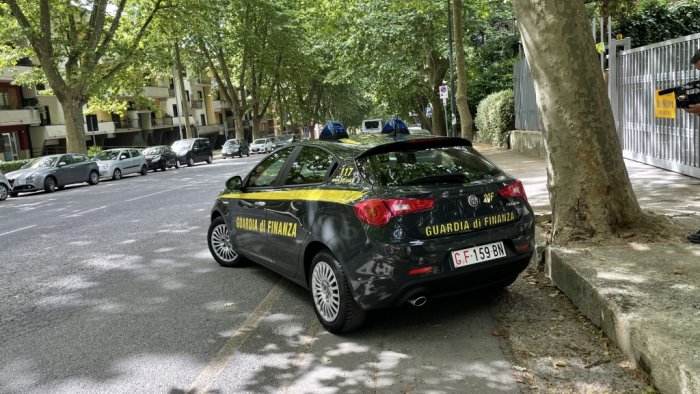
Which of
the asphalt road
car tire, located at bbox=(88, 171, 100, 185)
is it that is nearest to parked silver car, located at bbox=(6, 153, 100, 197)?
car tire, located at bbox=(88, 171, 100, 185)

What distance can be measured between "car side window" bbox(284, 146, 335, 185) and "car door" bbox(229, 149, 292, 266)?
253mm

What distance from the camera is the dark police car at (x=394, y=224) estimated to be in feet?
14.3

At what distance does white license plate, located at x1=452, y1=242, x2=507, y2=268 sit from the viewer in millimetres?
4473

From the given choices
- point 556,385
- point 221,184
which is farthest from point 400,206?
point 221,184

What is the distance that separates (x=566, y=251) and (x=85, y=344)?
13.9ft

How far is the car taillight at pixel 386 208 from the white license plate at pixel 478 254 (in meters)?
0.44

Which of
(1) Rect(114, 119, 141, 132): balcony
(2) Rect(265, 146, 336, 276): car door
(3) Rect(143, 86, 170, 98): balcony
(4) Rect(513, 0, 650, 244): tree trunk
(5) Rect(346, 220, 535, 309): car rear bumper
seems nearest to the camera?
(5) Rect(346, 220, 535, 309): car rear bumper

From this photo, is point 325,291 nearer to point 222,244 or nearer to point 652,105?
point 222,244

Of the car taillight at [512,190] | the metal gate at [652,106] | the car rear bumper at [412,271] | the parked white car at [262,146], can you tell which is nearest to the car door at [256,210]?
the car rear bumper at [412,271]

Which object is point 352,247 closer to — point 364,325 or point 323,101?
point 364,325

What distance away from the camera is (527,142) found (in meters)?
20.6

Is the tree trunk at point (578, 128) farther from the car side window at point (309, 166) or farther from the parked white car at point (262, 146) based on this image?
the parked white car at point (262, 146)

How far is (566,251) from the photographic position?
5590 mm

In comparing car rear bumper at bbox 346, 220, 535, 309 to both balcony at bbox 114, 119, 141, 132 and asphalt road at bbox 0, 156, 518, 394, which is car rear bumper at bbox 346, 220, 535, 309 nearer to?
asphalt road at bbox 0, 156, 518, 394
